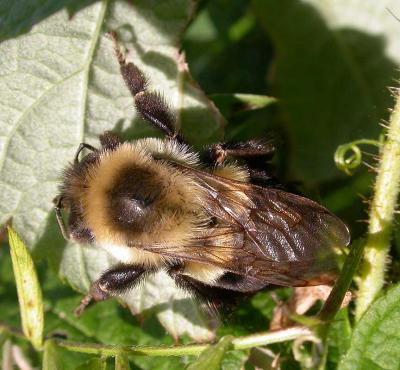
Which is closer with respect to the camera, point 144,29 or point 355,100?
point 144,29

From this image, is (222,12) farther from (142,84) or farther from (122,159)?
(122,159)

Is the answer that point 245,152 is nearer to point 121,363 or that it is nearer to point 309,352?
point 309,352

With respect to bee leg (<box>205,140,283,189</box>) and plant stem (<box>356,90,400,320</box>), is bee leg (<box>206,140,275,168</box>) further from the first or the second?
plant stem (<box>356,90,400,320</box>)

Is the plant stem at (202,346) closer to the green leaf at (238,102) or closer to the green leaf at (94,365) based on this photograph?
the green leaf at (94,365)

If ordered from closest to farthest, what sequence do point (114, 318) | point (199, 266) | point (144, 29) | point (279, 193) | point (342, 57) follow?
point (279, 193), point (199, 266), point (144, 29), point (114, 318), point (342, 57)

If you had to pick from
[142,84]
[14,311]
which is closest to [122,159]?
[142,84]

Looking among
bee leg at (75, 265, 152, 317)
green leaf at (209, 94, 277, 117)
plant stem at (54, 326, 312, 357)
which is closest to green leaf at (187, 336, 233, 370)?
plant stem at (54, 326, 312, 357)
